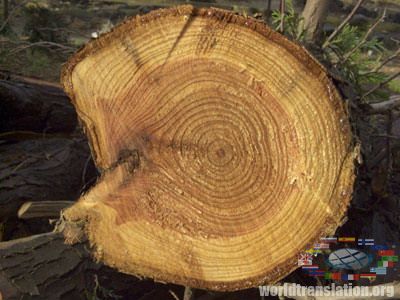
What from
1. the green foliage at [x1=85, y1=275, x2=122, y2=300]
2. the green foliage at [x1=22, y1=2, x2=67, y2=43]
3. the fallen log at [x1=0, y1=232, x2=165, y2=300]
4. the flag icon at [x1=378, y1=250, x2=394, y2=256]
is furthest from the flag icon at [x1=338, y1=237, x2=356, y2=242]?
the green foliage at [x1=22, y1=2, x2=67, y2=43]

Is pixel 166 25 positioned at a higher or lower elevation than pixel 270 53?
higher

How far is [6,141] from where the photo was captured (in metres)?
3.75

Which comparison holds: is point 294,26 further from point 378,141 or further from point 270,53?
point 270,53

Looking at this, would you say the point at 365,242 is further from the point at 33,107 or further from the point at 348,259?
the point at 33,107

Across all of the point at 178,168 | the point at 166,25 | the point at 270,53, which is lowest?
the point at 178,168

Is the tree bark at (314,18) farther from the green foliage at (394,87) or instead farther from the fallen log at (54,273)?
the green foliage at (394,87)

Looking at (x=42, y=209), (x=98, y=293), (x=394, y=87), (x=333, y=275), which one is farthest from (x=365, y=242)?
(x=394, y=87)

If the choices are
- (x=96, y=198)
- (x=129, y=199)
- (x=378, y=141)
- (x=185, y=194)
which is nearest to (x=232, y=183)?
(x=185, y=194)

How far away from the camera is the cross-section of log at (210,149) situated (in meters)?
1.99

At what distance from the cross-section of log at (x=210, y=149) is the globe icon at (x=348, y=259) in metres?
0.85

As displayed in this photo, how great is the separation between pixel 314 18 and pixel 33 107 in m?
2.22

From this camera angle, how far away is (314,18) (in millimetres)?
3342

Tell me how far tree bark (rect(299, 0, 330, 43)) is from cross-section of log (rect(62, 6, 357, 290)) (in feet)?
4.57

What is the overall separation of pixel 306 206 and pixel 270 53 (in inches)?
25.6
